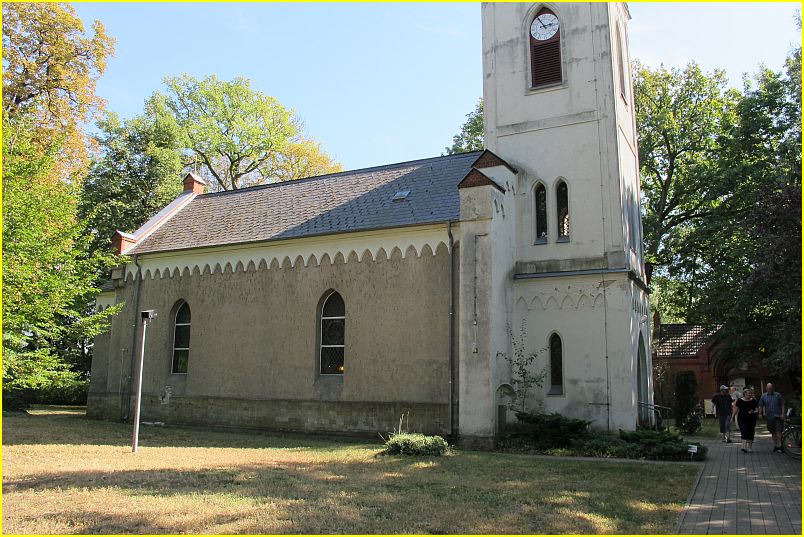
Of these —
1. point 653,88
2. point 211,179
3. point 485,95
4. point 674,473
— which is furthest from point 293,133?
point 674,473

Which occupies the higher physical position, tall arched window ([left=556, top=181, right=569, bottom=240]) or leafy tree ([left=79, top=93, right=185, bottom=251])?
leafy tree ([left=79, top=93, right=185, bottom=251])

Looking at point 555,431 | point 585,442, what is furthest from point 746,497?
point 555,431

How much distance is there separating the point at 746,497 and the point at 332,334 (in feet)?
40.1

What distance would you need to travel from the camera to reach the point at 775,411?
608 inches

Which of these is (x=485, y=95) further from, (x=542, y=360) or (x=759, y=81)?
(x=759, y=81)

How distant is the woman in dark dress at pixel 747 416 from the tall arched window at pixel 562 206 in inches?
258

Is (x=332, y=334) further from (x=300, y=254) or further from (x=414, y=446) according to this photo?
(x=414, y=446)

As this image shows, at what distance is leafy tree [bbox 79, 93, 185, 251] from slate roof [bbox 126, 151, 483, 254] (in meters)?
8.83

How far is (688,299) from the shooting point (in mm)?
30031

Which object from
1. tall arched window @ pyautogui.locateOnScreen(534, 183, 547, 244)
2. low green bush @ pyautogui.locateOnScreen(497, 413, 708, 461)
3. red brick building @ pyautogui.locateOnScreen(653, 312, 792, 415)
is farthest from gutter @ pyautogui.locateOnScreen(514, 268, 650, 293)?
red brick building @ pyautogui.locateOnScreen(653, 312, 792, 415)

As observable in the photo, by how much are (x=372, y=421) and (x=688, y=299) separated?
19.7 meters

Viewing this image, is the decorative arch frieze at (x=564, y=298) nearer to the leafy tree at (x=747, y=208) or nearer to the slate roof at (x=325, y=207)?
the slate roof at (x=325, y=207)

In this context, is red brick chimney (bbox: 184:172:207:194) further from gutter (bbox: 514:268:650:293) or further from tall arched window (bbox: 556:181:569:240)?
tall arched window (bbox: 556:181:569:240)

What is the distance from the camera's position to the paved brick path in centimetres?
767
